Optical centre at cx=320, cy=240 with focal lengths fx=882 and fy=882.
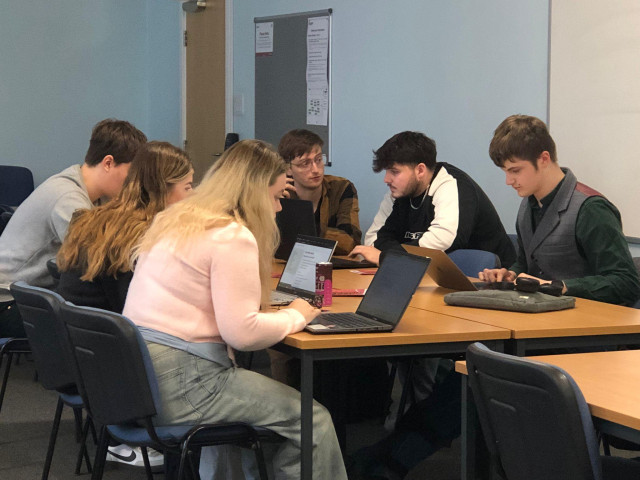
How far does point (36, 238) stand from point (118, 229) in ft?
3.63

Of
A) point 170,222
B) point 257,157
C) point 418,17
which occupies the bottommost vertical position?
point 170,222

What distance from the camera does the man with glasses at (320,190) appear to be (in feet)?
14.9

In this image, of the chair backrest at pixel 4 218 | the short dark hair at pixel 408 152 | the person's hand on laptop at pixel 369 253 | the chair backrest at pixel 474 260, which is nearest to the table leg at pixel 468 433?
the chair backrest at pixel 474 260

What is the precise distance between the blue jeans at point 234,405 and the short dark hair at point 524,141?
136 cm

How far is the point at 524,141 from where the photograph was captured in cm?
328

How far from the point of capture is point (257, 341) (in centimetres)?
243

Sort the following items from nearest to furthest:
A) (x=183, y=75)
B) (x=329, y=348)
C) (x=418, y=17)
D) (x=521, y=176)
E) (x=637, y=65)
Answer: (x=329, y=348) → (x=521, y=176) → (x=637, y=65) → (x=418, y=17) → (x=183, y=75)

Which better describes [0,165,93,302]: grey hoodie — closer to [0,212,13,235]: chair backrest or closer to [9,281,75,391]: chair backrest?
[9,281,75,391]: chair backrest

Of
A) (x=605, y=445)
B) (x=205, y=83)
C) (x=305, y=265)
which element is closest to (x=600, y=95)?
(x=305, y=265)

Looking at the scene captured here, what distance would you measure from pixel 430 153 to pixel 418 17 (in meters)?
1.72

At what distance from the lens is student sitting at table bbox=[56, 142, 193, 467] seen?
9.43 ft

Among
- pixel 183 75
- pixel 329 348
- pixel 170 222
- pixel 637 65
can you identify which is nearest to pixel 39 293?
pixel 170 222

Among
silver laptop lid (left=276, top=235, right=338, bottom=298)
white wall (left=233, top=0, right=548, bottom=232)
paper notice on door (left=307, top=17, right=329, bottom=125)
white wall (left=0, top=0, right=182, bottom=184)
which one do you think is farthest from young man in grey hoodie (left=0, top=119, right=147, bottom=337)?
white wall (left=0, top=0, right=182, bottom=184)

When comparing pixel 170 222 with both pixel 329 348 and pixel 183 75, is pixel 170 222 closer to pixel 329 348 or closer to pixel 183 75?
pixel 329 348
